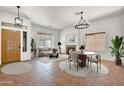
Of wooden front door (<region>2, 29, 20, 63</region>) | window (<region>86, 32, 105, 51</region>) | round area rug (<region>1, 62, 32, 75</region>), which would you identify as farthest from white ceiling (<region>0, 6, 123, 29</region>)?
round area rug (<region>1, 62, 32, 75</region>)

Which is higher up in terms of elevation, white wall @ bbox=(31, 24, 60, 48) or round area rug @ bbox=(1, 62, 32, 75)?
→ white wall @ bbox=(31, 24, 60, 48)

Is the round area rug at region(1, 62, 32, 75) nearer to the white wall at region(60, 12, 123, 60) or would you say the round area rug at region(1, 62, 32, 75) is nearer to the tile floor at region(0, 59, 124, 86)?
the tile floor at region(0, 59, 124, 86)

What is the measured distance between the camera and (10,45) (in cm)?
391

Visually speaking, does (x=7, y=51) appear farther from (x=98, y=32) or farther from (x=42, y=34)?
(x=98, y=32)

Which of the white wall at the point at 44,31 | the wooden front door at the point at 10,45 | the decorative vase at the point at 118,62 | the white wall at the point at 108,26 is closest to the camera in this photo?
the white wall at the point at 108,26

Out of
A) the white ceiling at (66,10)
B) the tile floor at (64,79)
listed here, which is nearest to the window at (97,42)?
the tile floor at (64,79)

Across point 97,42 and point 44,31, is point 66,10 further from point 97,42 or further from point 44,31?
point 44,31

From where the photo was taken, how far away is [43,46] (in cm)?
642

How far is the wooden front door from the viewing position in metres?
3.70

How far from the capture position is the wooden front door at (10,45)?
12.1 ft

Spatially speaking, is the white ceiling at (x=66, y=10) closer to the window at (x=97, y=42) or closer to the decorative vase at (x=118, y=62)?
the window at (x=97, y=42)
